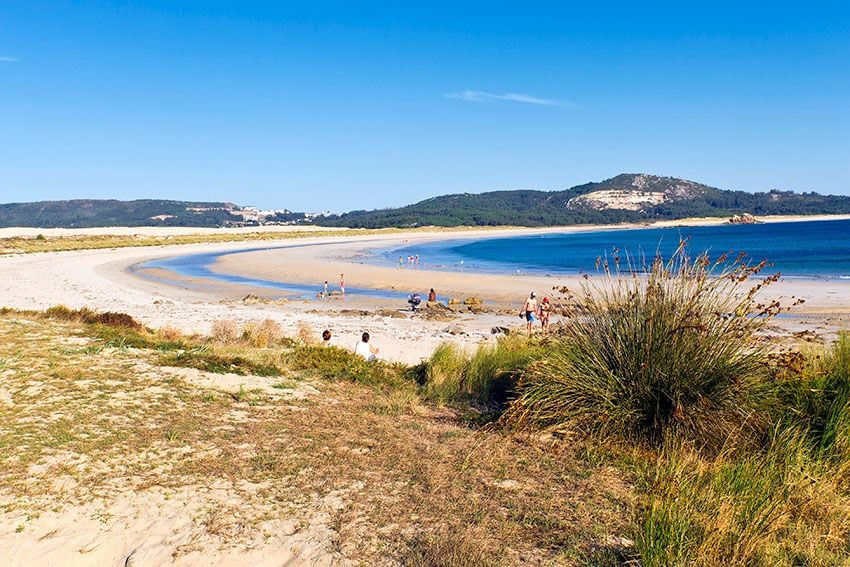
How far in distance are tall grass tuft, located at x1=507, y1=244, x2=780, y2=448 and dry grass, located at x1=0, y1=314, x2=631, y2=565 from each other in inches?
26.0

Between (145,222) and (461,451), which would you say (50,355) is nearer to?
(461,451)

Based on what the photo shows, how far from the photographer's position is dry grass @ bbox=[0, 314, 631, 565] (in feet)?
13.7

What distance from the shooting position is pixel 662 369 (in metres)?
5.90

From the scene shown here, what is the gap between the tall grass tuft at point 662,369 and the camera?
5734mm

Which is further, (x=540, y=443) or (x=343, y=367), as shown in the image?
(x=343, y=367)

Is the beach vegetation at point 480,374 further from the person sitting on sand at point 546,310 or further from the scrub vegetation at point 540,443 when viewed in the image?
the person sitting on sand at point 546,310

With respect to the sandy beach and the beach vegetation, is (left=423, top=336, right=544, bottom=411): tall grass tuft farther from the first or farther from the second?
the sandy beach

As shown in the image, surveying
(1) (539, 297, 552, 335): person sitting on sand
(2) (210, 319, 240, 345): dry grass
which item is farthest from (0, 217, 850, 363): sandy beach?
(1) (539, 297, 552, 335): person sitting on sand

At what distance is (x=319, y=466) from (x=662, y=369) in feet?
11.0

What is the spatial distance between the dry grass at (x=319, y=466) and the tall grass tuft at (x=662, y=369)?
2.17ft

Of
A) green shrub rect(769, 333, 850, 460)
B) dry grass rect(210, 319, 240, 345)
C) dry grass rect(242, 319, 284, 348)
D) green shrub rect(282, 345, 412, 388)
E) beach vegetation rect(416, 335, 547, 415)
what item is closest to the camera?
green shrub rect(769, 333, 850, 460)

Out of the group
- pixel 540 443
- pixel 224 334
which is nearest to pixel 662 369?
pixel 540 443

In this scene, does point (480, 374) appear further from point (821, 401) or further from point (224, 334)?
point (224, 334)

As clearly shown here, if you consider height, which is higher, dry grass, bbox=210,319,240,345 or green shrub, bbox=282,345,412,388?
green shrub, bbox=282,345,412,388
